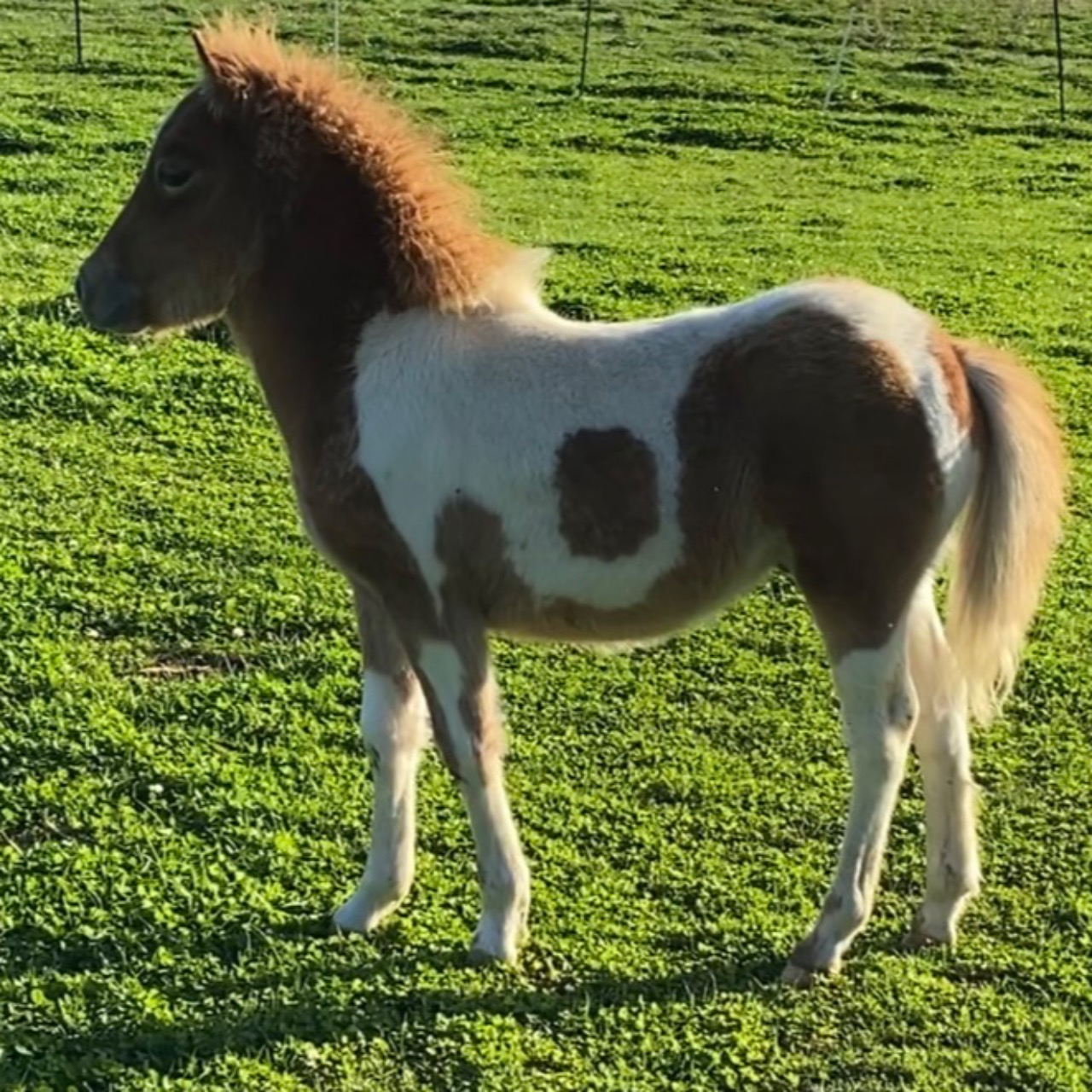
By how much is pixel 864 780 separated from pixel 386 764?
3.79 ft

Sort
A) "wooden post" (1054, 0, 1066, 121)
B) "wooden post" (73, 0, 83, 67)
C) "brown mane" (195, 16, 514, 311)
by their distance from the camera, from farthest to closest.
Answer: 1. "wooden post" (1054, 0, 1066, 121)
2. "wooden post" (73, 0, 83, 67)
3. "brown mane" (195, 16, 514, 311)

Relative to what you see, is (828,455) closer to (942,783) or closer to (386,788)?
(942,783)

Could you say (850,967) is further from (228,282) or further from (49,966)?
(228,282)

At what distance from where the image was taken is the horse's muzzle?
377 centimetres

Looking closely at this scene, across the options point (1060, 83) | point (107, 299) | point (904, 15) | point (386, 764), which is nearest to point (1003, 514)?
point (386, 764)

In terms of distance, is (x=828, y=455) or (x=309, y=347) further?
(x=309, y=347)

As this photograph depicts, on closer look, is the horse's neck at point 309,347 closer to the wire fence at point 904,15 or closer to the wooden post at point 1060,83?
the wooden post at point 1060,83

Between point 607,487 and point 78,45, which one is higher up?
point 78,45

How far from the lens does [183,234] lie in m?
3.68

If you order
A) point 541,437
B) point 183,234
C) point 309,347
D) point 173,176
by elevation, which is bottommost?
point 541,437

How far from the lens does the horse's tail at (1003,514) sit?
11.7 ft

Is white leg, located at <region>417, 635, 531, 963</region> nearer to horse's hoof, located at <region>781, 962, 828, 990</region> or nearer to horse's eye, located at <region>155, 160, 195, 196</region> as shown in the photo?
horse's hoof, located at <region>781, 962, 828, 990</region>

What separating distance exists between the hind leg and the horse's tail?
0.23 feet

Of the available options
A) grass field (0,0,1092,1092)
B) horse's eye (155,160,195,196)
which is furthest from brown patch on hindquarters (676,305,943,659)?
horse's eye (155,160,195,196)
